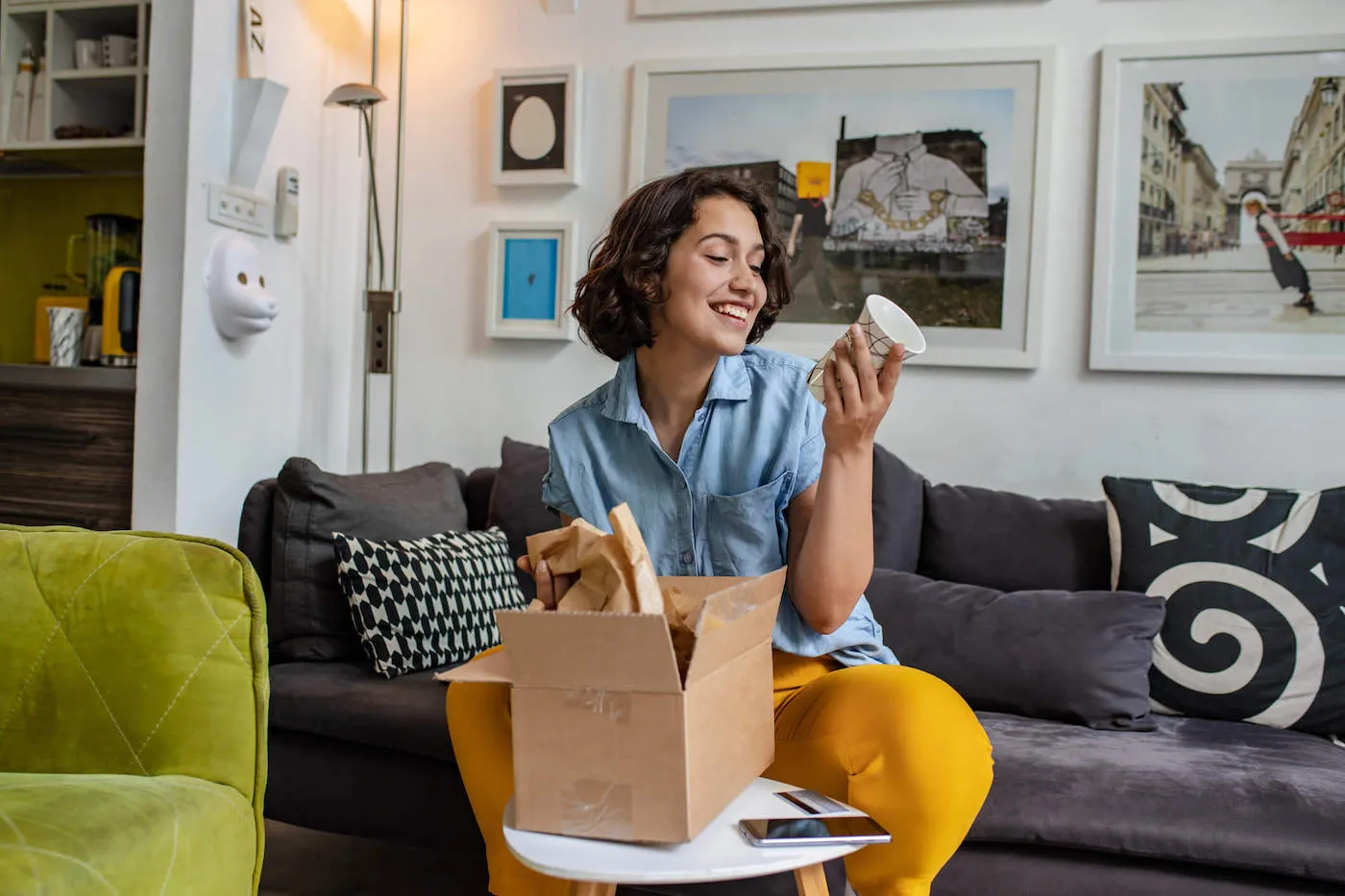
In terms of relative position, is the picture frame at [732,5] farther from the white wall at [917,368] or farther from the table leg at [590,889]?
the table leg at [590,889]

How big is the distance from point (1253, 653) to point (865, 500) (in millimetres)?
1061

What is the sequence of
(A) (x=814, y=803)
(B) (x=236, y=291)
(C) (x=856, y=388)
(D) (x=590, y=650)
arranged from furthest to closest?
1. (B) (x=236, y=291)
2. (C) (x=856, y=388)
3. (A) (x=814, y=803)
4. (D) (x=590, y=650)

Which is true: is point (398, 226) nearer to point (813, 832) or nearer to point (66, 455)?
point (66, 455)

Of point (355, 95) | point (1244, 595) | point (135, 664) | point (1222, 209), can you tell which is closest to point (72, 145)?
point (355, 95)

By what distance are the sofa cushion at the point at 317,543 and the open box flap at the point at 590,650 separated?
1233 millimetres

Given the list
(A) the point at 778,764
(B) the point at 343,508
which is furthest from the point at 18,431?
(A) the point at 778,764

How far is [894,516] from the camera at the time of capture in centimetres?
224

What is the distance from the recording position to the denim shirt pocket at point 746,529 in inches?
57.4

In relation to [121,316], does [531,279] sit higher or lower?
higher

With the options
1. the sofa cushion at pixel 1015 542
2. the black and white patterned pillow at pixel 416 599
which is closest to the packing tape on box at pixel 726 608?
the black and white patterned pillow at pixel 416 599

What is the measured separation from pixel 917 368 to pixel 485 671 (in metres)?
1.71

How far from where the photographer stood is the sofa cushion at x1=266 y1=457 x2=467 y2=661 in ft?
6.99

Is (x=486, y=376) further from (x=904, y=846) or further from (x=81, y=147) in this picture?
(x=904, y=846)

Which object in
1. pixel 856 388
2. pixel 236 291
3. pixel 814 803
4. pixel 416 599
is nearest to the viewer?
pixel 814 803
